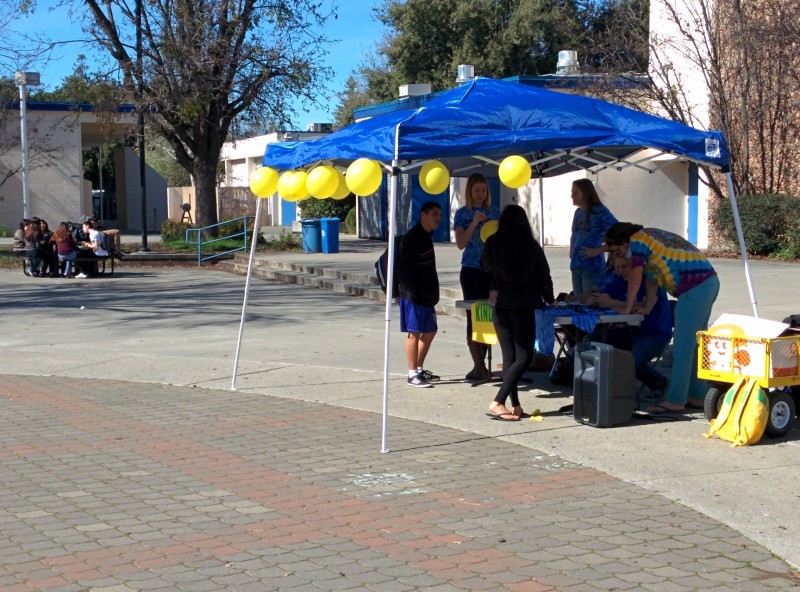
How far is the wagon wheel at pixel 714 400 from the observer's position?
8.02 metres

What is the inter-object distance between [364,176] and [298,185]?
1.32m

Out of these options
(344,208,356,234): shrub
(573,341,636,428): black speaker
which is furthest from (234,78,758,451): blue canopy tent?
(344,208,356,234): shrub

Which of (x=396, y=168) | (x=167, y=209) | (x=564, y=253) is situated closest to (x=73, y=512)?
A: (x=396, y=168)

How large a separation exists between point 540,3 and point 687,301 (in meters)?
38.8

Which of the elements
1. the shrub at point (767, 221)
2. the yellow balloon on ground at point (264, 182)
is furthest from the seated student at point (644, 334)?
the shrub at point (767, 221)

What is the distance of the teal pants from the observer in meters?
8.44

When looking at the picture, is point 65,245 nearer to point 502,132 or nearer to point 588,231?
point 588,231

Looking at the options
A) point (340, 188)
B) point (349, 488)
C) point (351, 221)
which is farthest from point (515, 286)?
point (351, 221)

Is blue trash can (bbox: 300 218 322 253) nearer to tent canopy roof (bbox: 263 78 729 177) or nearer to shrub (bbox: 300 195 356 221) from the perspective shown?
shrub (bbox: 300 195 356 221)

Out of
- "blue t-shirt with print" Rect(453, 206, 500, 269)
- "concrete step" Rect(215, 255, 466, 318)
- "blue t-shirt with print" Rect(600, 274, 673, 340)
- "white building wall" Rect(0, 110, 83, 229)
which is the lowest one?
"concrete step" Rect(215, 255, 466, 318)

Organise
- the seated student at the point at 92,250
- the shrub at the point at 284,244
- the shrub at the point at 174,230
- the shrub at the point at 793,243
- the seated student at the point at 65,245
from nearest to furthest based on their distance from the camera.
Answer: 1. the seated student at the point at 65,245
2. the seated student at the point at 92,250
3. the shrub at the point at 793,243
4. the shrub at the point at 284,244
5. the shrub at the point at 174,230

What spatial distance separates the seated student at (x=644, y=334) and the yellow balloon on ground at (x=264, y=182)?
3.14 metres

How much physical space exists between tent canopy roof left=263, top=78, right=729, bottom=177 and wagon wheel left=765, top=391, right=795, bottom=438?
2104 mm

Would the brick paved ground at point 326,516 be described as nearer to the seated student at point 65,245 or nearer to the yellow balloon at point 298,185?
the yellow balloon at point 298,185
